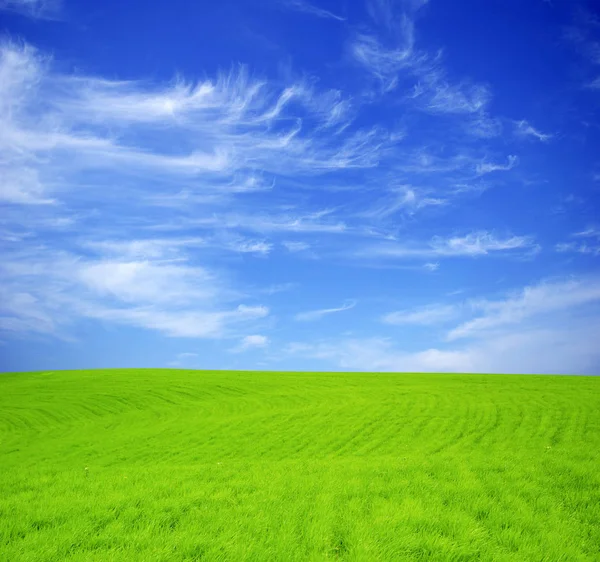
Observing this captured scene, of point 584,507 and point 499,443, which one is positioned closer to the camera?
point 584,507

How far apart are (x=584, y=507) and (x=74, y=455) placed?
26400 mm

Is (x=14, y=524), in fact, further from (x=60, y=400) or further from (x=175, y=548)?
(x=60, y=400)

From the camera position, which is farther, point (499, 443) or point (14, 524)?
point (499, 443)

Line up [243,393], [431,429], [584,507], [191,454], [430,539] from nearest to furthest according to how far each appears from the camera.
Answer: [430,539]
[584,507]
[191,454]
[431,429]
[243,393]

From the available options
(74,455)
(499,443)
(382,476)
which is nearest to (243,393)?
(74,455)

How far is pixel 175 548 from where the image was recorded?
733cm

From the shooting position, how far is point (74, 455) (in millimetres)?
28219

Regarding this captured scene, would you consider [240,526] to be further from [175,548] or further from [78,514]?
[78,514]

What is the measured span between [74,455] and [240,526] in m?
24.0

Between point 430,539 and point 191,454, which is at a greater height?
point 430,539

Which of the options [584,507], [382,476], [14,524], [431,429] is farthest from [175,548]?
[431,429]

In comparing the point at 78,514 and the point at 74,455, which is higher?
the point at 78,514

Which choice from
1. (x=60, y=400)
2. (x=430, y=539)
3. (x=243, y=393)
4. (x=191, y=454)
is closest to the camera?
(x=430, y=539)

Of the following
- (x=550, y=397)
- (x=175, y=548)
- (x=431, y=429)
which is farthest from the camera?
(x=550, y=397)
